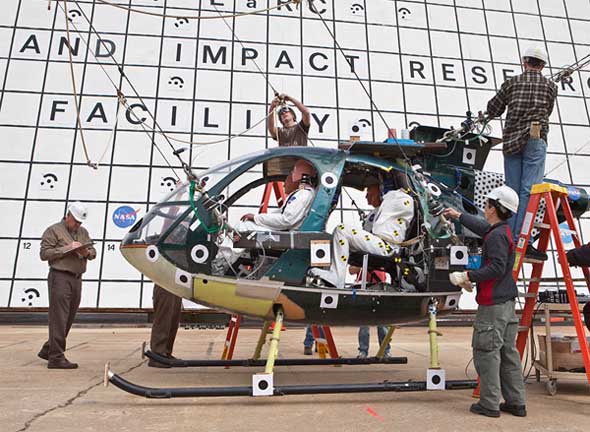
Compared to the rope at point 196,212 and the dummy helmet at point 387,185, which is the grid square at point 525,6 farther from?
the rope at point 196,212

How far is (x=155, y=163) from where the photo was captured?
9.54 metres

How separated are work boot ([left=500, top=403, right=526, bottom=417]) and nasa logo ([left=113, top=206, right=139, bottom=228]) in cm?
744

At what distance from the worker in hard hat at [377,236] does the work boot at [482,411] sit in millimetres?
1252

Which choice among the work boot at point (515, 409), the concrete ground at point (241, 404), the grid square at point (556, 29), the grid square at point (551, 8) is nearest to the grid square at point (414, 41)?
the grid square at point (556, 29)

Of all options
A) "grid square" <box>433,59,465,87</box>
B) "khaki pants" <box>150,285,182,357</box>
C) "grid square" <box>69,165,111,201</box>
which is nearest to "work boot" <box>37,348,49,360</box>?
"khaki pants" <box>150,285,182,357</box>

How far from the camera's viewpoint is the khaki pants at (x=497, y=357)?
321 cm

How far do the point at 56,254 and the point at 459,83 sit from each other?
30.6 feet

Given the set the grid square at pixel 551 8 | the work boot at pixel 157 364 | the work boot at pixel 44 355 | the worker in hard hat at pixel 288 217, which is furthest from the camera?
the grid square at pixel 551 8

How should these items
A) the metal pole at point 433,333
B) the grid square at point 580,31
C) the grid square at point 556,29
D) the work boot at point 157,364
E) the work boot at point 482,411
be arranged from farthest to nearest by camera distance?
the grid square at point 580,31 < the grid square at point 556,29 < the work boot at point 157,364 < the metal pole at point 433,333 < the work boot at point 482,411

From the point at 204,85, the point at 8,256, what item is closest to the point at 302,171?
the point at 204,85

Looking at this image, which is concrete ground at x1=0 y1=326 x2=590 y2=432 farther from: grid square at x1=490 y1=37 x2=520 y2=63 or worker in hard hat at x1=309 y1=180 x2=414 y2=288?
grid square at x1=490 y1=37 x2=520 y2=63

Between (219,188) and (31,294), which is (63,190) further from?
(219,188)

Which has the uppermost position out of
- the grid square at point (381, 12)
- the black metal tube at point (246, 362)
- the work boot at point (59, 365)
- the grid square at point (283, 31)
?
the grid square at point (381, 12)

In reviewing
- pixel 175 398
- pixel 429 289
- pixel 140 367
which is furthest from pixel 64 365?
pixel 429 289
